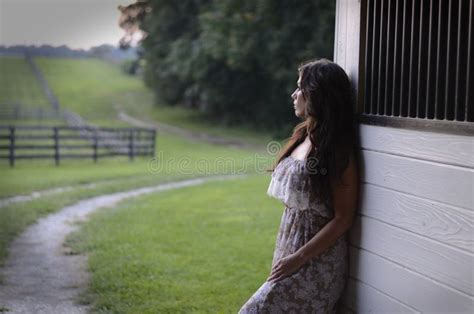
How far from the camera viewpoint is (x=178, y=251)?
6.21 meters

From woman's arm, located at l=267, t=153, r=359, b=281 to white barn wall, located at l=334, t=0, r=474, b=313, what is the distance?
0.08 m

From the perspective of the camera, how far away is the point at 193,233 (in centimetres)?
718

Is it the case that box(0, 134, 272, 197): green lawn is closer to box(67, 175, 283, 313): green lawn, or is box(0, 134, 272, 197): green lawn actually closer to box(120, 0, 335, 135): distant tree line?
box(67, 175, 283, 313): green lawn

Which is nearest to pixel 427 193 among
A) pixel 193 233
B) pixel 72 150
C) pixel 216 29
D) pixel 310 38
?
pixel 193 233

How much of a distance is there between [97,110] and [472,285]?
27.6 metres

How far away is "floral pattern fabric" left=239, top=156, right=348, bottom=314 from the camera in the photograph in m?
2.56

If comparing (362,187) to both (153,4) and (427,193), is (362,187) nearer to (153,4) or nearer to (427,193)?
(427,193)

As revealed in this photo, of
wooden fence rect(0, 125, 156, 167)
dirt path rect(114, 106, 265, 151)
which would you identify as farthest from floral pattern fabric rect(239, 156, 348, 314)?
dirt path rect(114, 106, 265, 151)

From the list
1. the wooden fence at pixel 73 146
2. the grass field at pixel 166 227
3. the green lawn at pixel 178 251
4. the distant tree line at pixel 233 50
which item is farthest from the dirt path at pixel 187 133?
the green lawn at pixel 178 251

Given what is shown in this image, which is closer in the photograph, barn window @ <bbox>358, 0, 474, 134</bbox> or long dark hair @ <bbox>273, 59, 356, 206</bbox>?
barn window @ <bbox>358, 0, 474, 134</bbox>

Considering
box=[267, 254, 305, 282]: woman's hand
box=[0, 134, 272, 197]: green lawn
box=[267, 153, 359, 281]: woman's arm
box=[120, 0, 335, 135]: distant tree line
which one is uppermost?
box=[120, 0, 335, 135]: distant tree line

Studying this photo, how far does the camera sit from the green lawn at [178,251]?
4.62 metres

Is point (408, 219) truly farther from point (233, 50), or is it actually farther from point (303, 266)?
point (233, 50)

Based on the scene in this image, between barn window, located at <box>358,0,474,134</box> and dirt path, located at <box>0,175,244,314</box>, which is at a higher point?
barn window, located at <box>358,0,474,134</box>
